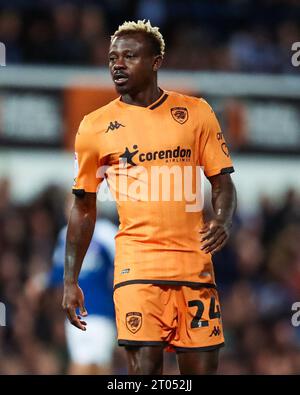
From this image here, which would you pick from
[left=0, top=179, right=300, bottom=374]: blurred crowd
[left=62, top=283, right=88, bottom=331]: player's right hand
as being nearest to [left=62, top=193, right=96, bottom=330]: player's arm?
[left=62, top=283, right=88, bottom=331]: player's right hand

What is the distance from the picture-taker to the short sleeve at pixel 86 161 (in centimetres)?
621

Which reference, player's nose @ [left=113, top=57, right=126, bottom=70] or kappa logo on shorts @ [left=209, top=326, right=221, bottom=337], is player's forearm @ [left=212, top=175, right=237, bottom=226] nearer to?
kappa logo on shorts @ [left=209, top=326, right=221, bottom=337]

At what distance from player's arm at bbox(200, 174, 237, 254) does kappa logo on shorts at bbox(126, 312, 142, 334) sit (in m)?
0.49

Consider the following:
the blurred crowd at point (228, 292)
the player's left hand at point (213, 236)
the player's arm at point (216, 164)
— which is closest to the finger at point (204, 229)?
the player's left hand at point (213, 236)

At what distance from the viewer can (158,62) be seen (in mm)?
6340

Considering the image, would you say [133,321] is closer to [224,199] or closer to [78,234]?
[78,234]

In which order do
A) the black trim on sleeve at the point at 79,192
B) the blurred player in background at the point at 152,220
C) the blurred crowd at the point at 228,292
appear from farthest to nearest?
the blurred crowd at the point at 228,292 → the black trim on sleeve at the point at 79,192 → the blurred player in background at the point at 152,220

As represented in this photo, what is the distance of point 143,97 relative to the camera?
632 centimetres

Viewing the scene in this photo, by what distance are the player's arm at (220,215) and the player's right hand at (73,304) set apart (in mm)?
745

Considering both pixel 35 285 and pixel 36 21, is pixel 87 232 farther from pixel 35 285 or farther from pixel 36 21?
pixel 36 21

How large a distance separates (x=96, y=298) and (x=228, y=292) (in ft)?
8.28

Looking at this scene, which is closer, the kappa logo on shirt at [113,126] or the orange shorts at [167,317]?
the orange shorts at [167,317]

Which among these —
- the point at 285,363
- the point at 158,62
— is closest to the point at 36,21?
the point at 285,363

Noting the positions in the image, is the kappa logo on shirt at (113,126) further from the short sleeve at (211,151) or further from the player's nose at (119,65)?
the short sleeve at (211,151)
